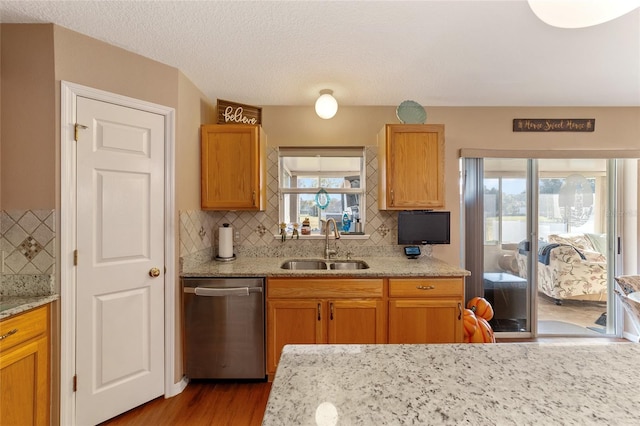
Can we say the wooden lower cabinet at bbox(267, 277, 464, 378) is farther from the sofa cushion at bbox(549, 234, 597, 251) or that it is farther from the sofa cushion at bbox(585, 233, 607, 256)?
the sofa cushion at bbox(585, 233, 607, 256)

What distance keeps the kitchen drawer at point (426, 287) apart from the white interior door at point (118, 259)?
1.81 metres

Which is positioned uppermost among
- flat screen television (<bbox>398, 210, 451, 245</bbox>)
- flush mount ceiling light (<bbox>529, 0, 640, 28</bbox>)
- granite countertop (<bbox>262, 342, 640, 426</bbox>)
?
flush mount ceiling light (<bbox>529, 0, 640, 28</bbox>)

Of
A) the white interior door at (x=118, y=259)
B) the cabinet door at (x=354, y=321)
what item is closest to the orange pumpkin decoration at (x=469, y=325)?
the cabinet door at (x=354, y=321)

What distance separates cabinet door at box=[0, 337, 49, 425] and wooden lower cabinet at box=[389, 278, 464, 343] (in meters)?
2.24

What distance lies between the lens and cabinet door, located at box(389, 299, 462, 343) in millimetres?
2264

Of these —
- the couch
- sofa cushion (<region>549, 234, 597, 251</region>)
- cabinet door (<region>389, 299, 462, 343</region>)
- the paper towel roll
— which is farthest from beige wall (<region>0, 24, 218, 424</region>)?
sofa cushion (<region>549, 234, 597, 251</region>)

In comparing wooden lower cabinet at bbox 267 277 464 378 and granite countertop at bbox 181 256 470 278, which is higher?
granite countertop at bbox 181 256 470 278

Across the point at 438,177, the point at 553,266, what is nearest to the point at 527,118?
the point at 438,177

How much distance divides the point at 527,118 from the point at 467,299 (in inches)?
78.3

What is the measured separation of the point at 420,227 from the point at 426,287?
2.31ft

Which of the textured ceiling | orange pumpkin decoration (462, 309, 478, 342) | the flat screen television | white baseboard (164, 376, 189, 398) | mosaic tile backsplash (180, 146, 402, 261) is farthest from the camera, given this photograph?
mosaic tile backsplash (180, 146, 402, 261)

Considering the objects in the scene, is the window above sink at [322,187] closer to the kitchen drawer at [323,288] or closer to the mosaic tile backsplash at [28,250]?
the kitchen drawer at [323,288]

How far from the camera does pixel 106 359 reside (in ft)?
6.19

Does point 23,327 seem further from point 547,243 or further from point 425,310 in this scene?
point 547,243
